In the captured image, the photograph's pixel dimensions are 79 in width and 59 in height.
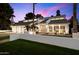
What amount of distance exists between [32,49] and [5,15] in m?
0.73

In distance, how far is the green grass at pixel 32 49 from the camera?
7168mm

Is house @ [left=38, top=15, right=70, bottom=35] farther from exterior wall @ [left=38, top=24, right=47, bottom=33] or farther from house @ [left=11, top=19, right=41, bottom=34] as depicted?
house @ [left=11, top=19, right=41, bottom=34]

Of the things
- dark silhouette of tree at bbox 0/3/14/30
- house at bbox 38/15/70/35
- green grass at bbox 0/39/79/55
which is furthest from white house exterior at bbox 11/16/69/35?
green grass at bbox 0/39/79/55

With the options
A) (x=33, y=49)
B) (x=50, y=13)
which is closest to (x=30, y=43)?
(x=33, y=49)

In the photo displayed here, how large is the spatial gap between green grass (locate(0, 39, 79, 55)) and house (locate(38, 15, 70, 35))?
25cm

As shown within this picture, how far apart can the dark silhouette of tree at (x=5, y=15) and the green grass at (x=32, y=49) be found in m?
0.31

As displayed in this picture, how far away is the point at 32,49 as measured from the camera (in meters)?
7.20

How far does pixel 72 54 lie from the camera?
7148 millimetres

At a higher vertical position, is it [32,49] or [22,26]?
[22,26]

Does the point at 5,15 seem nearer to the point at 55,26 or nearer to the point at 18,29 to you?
the point at 18,29

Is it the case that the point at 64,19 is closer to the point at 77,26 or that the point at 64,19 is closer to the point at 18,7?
the point at 77,26

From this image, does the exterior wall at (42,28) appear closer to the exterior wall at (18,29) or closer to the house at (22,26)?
the house at (22,26)

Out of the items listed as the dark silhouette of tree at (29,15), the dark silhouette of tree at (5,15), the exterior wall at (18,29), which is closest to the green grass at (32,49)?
the exterior wall at (18,29)

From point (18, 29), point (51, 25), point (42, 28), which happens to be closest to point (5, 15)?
point (18, 29)
